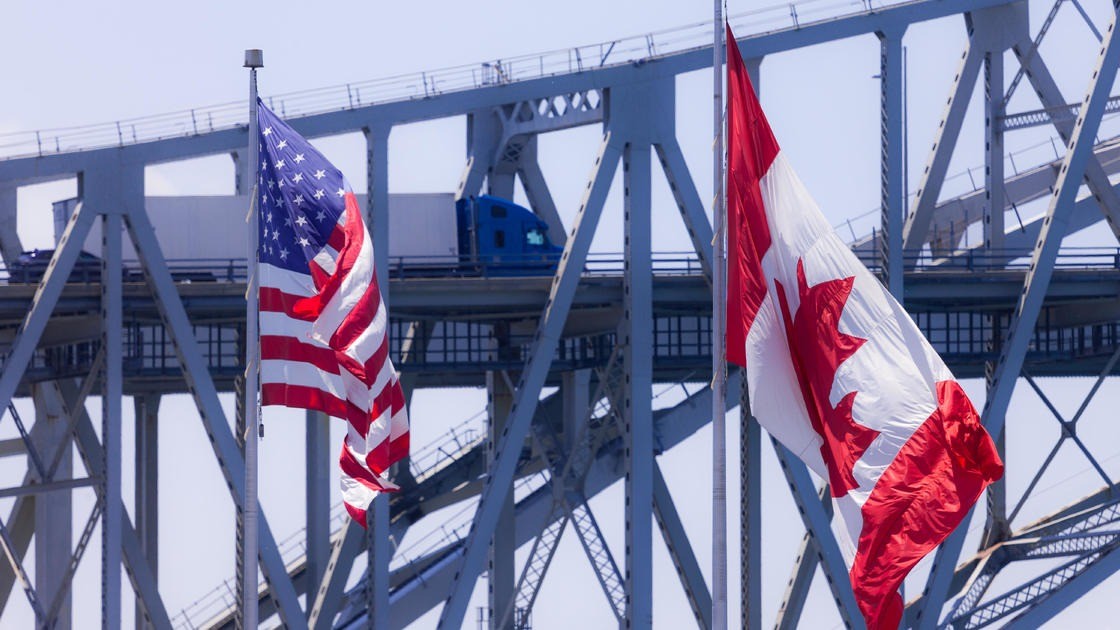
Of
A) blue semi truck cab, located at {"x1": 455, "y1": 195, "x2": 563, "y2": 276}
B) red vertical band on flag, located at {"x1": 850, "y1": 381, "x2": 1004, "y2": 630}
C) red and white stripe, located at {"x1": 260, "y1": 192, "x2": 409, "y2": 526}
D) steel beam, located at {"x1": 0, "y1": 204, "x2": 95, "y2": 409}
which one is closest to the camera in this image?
red vertical band on flag, located at {"x1": 850, "y1": 381, "x2": 1004, "y2": 630}

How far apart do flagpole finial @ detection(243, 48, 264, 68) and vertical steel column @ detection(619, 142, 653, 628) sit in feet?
46.4

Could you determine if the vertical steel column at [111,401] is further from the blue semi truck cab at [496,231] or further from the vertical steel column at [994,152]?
the vertical steel column at [994,152]

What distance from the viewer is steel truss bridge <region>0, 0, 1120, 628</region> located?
38.7 meters

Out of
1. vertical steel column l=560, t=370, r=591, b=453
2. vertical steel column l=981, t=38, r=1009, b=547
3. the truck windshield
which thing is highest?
vertical steel column l=981, t=38, r=1009, b=547

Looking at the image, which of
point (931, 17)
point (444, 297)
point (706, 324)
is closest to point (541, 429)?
point (706, 324)

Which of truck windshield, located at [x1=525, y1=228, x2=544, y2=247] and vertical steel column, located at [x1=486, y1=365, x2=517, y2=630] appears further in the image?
truck windshield, located at [x1=525, y1=228, x2=544, y2=247]

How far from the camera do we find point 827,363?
2425 centimetres

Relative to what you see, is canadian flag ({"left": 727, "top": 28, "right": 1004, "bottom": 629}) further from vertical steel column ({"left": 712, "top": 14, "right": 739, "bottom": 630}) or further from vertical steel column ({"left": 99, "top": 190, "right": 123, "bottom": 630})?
vertical steel column ({"left": 99, "top": 190, "right": 123, "bottom": 630})

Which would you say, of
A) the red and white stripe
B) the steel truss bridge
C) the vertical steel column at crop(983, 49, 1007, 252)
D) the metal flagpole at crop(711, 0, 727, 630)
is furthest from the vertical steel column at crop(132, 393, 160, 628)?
the metal flagpole at crop(711, 0, 727, 630)

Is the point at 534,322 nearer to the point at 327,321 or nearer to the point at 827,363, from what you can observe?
the point at 327,321

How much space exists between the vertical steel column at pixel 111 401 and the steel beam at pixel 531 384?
6.20 metres

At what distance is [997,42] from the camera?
152 feet

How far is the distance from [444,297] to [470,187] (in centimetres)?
641

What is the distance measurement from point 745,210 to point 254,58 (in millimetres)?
6941
